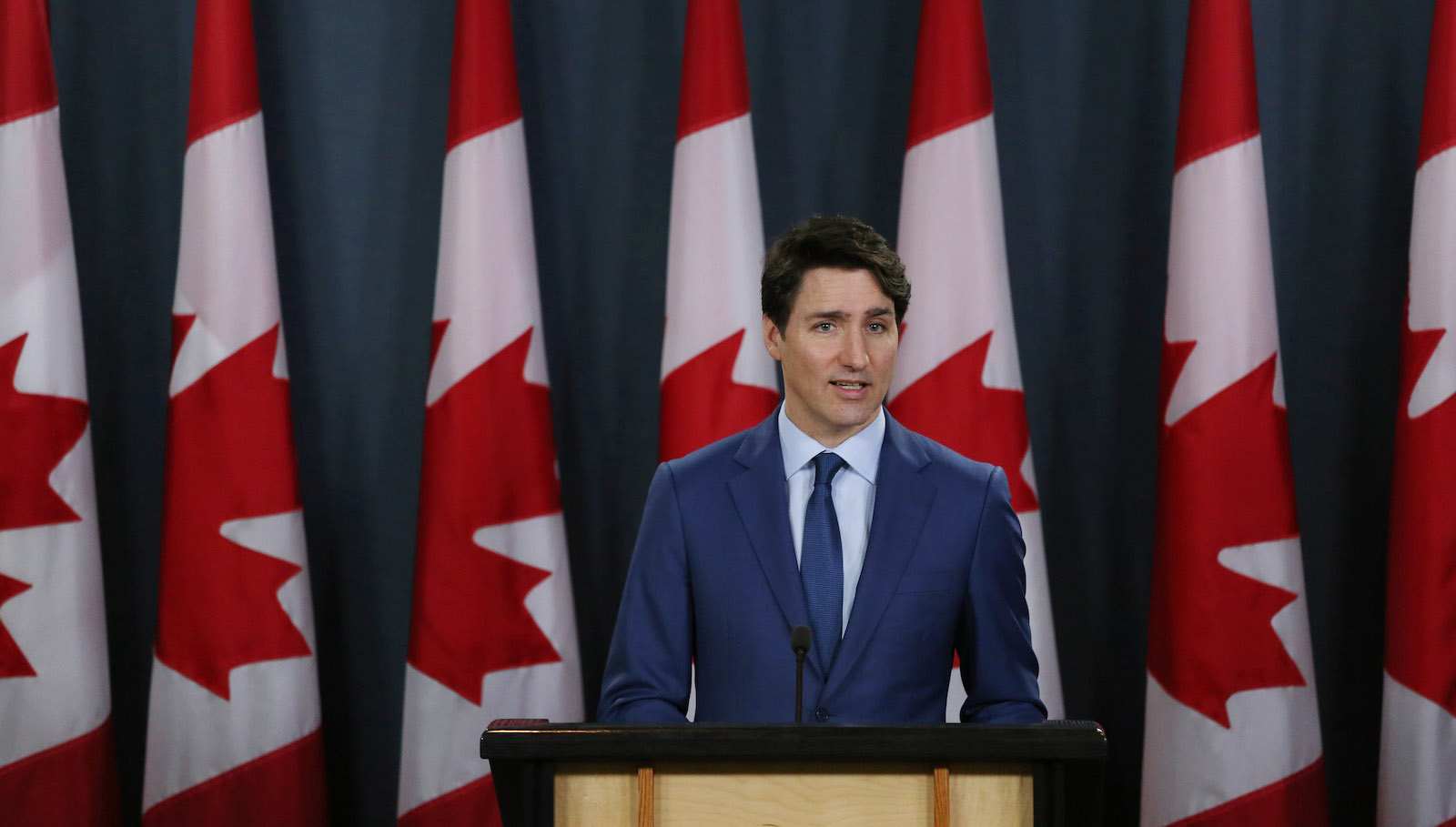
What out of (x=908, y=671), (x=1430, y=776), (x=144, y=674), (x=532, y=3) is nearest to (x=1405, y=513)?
(x=1430, y=776)

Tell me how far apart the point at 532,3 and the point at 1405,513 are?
261 cm

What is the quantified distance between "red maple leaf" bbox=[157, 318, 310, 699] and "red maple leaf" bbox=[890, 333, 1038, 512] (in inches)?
61.3

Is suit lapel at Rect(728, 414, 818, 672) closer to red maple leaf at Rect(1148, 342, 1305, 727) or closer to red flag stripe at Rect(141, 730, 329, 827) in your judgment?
red maple leaf at Rect(1148, 342, 1305, 727)

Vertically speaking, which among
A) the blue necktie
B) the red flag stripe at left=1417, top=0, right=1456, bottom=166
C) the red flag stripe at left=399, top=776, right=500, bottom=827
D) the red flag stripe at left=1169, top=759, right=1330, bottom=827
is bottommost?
the red flag stripe at left=399, top=776, right=500, bottom=827

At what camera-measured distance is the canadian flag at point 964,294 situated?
9.88ft

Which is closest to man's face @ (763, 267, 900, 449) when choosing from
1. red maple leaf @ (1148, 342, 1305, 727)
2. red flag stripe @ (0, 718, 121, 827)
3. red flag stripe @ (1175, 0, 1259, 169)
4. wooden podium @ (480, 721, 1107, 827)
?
wooden podium @ (480, 721, 1107, 827)

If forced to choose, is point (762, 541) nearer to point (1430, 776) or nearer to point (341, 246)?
point (1430, 776)

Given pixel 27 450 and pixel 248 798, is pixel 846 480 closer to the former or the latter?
pixel 248 798

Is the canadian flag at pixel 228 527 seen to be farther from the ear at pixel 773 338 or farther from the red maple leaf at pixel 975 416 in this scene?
the ear at pixel 773 338

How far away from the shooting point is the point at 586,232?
3.60 m

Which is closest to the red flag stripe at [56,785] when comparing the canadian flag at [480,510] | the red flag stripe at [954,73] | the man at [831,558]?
the canadian flag at [480,510]

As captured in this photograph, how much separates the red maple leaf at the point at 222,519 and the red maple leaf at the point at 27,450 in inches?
9.6

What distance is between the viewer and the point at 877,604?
5.46 feet

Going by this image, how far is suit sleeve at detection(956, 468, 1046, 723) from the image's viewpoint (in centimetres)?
167
